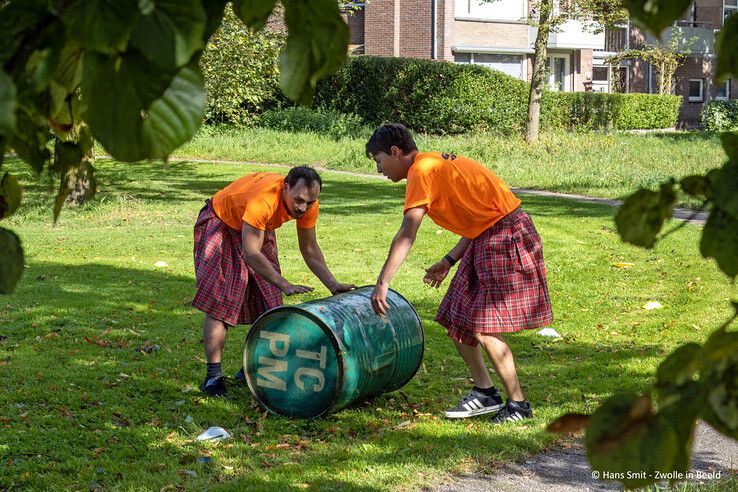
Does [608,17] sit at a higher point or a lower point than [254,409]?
higher

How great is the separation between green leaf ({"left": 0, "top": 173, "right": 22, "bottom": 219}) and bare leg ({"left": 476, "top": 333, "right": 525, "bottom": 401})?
481 centimetres

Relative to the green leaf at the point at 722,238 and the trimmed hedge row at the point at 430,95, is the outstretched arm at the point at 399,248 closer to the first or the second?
the green leaf at the point at 722,238

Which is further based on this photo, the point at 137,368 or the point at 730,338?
the point at 137,368

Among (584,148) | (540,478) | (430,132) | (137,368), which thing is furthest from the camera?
(430,132)

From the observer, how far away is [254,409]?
6578mm

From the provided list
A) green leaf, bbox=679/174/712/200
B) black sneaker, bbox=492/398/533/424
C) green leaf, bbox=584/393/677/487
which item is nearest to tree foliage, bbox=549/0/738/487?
green leaf, bbox=584/393/677/487

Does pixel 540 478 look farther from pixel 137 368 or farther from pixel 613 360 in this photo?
pixel 137 368

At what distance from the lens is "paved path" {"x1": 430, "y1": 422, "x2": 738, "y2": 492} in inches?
207

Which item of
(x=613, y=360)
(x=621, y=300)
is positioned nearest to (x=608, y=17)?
(x=621, y=300)

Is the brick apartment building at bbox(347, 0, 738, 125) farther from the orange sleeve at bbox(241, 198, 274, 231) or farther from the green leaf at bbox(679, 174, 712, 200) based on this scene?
the green leaf at bbox(679, 174, 712, 200)

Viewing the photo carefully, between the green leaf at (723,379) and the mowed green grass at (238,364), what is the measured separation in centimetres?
94

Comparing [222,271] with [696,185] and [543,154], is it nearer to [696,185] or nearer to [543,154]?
[696,185]

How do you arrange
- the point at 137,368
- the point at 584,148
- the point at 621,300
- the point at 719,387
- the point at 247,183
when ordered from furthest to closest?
1. the point at 584,148
2. the point at 621,300
3. the point at 137,368
4. the point at 247,183
5. the point at 719,387

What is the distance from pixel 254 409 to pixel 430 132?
2821cm
